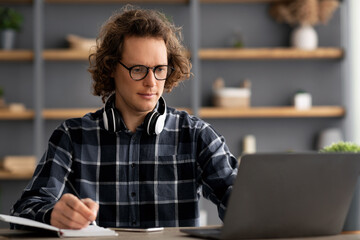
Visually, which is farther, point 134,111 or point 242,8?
point 242,8

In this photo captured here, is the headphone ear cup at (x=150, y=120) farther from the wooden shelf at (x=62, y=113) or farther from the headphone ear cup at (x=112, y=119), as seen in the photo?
the wooden shelf at (x=62, y=113)

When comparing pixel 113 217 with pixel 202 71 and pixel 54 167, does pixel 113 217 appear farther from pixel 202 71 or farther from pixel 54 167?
pixel 202 71

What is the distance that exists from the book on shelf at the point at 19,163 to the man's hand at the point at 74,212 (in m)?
2.98

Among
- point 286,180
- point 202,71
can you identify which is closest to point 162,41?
point 286,180

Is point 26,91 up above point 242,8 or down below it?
below

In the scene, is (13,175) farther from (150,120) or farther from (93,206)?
(93,206)

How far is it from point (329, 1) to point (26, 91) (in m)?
2.46

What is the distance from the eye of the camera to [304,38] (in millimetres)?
4391

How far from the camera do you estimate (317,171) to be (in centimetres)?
114

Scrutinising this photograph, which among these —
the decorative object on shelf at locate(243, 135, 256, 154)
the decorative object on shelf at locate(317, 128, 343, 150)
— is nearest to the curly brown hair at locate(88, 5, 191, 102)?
the decorative object on shelf at locate(243, 135, 256, 154)

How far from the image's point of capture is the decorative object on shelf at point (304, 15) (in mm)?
4359

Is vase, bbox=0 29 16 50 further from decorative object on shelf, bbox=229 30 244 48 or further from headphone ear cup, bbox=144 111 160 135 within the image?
headphone ear cup, bbox=144 111 160 135

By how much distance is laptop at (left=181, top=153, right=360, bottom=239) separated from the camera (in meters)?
1.11

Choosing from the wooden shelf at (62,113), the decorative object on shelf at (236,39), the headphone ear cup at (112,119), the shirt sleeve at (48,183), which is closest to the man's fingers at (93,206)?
the shirt sleeve at (48,183)
